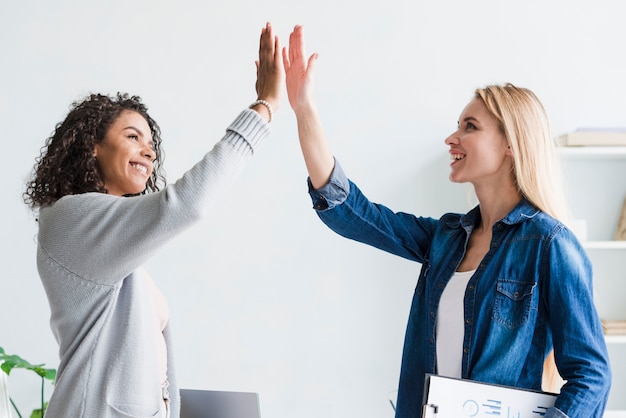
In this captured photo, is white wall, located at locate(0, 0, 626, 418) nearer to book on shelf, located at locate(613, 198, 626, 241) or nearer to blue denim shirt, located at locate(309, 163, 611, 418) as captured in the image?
book on shelf, located at locate(613, 198, 626, 241)

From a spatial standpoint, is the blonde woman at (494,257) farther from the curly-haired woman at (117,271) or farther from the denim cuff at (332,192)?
the curly-haired woman at (117,271)

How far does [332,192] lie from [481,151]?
35cm

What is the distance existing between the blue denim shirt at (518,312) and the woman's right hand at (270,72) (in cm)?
31

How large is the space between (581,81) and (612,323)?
957 mm

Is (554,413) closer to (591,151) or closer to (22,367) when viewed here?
(591,151)

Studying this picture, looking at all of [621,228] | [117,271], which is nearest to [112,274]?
[117,271]

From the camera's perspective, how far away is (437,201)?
2.75m

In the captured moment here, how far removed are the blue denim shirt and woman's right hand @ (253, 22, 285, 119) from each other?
31 cm

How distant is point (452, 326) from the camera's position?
1.49m

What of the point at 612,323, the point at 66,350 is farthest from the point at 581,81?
the point at 66,350

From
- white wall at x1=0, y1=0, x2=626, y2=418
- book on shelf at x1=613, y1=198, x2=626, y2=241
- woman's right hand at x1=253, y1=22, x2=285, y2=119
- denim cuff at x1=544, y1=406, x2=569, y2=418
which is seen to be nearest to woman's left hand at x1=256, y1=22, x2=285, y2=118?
woman's right hand at x1=253, y1=22, x2=285, y2=119

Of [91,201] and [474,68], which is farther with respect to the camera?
[474,68]

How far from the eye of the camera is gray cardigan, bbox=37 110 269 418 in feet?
3.86

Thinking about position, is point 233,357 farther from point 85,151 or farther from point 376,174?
point 85,151
